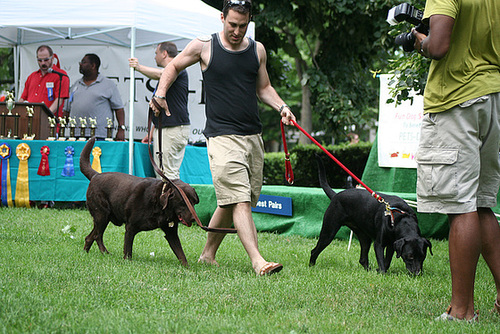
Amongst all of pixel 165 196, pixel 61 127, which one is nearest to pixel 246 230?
pixel 165 196

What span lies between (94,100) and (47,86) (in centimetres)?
113

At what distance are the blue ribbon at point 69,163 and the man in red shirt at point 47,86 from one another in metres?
1.75

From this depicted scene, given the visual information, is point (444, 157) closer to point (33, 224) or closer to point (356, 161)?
point (33, 224)

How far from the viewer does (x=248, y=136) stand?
15.5 ft

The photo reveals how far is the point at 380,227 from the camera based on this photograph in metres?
5.03

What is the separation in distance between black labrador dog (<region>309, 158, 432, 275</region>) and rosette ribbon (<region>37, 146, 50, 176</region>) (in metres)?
5.20

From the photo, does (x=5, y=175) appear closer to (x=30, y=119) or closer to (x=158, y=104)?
(x=30, y=119)

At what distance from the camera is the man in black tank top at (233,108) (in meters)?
4.57

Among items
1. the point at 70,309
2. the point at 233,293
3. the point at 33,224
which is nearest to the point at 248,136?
the point at 233,293

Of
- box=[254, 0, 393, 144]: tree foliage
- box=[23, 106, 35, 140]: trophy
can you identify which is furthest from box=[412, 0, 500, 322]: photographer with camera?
box=[254, 0, 393, 144]: tree foliage

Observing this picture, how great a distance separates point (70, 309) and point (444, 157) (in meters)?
2.11

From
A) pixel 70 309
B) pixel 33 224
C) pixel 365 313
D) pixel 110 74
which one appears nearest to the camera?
pixel 70 309

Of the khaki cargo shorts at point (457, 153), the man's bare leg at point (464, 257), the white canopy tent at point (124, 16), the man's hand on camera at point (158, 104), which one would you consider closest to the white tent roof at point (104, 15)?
the white canopy tent at point (124, 16)

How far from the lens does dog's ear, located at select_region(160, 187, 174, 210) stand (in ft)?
15.2
